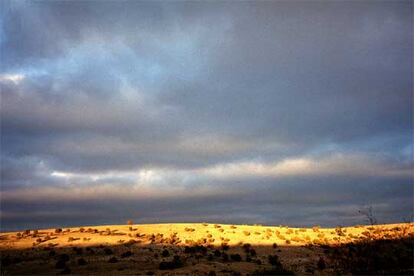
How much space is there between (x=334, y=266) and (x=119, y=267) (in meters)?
15.6

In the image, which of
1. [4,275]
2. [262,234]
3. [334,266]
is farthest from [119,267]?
[262,234]

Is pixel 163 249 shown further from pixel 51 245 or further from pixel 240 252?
pixel 51 245

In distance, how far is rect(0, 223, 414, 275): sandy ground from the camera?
2966cm

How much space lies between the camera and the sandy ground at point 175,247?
29.7m

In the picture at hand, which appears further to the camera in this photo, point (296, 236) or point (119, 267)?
point (296, 236)

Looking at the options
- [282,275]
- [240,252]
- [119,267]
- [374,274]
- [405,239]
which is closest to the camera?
[374,274]

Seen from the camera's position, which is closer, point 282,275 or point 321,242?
point 282,275

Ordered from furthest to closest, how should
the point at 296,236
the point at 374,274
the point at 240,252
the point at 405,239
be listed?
1. the point at 296,236
2. the point at 405,239
3. the point at 240,252
4. the point at 374,274

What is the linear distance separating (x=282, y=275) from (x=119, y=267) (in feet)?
36.6

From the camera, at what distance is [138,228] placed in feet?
155

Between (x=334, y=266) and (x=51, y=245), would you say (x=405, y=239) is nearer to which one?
(x=334, y=266)

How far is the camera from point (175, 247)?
38.1 m

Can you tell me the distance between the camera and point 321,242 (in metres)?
42.1

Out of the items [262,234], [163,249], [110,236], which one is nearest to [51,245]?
[110,236]
